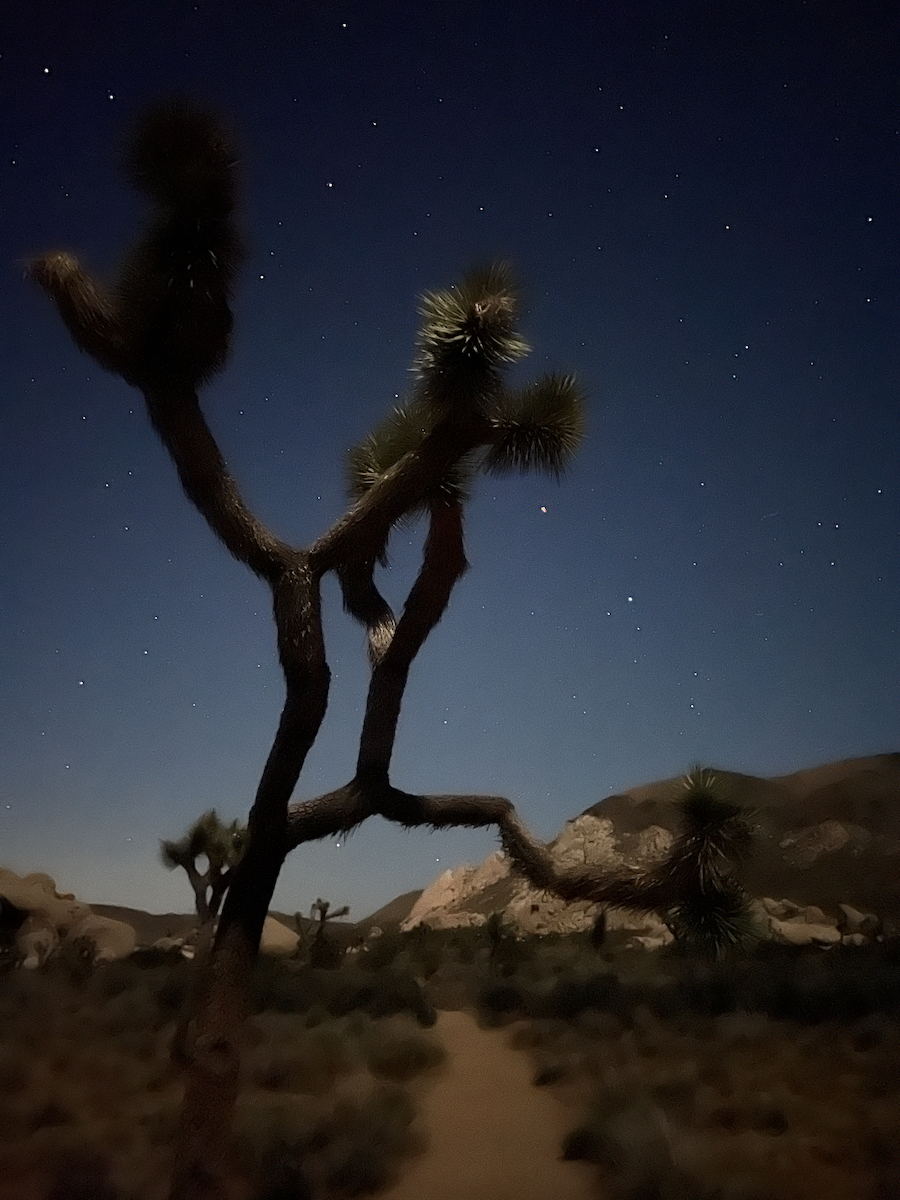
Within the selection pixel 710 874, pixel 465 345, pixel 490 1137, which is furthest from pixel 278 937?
pixel 465 345

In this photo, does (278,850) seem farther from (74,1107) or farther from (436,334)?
(436,334)

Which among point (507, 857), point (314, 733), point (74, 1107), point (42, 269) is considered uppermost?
point (42, 269)

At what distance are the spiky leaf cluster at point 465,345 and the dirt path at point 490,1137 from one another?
6571mm

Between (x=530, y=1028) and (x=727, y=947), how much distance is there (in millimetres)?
4830

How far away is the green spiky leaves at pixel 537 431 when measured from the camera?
9.04 meters

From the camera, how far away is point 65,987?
50.4ft

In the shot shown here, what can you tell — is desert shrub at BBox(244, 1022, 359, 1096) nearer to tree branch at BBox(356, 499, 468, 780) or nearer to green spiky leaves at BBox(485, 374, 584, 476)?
tree branch at BBox(356, 499, 468, 780)

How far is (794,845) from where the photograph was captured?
3219 centimetres

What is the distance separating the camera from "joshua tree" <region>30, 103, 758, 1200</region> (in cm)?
752

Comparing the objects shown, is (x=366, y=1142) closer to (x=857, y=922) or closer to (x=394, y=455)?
(x=394, y=455)

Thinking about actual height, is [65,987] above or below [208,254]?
below

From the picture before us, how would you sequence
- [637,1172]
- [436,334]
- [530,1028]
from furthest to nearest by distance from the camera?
1. [530,1028]
2. [436,334]
3. [637,1172]

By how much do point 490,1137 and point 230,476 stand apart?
21.7 ft

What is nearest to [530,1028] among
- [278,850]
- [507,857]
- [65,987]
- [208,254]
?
[507,857]
